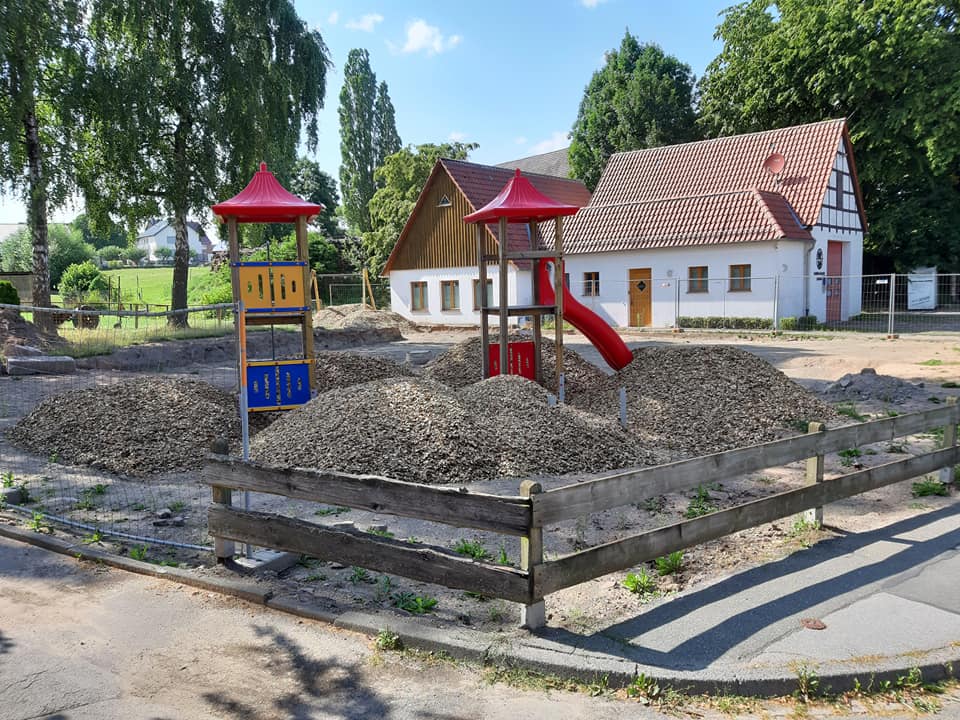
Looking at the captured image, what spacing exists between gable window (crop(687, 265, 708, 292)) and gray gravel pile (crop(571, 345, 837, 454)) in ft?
57.5

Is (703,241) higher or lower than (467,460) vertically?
higher

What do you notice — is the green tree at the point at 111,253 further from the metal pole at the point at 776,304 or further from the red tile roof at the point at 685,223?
the metal pole at the point at 776,304

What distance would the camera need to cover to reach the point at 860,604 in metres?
4.34

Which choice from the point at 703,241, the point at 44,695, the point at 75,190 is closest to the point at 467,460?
the point at 44,695

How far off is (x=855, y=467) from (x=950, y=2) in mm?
33207

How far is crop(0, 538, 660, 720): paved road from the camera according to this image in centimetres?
339

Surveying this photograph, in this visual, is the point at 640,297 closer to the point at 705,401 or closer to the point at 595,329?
the point at 595,329

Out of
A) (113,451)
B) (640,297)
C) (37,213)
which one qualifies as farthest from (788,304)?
(113,451)

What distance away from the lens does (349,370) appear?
39.7 feet

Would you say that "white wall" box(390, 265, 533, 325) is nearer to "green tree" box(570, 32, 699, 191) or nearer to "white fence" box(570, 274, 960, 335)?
"white fence" box(570, 274, 960, 335)

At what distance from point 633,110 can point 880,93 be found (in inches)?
586

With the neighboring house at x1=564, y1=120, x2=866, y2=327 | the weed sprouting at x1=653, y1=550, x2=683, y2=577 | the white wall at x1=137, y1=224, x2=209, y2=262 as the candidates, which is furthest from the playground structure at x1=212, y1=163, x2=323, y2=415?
the white wall at x1=137, y1=224, x2=209, y2=262

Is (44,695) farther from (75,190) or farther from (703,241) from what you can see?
(703,241)

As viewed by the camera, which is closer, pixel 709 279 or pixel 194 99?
pixel 194 99
